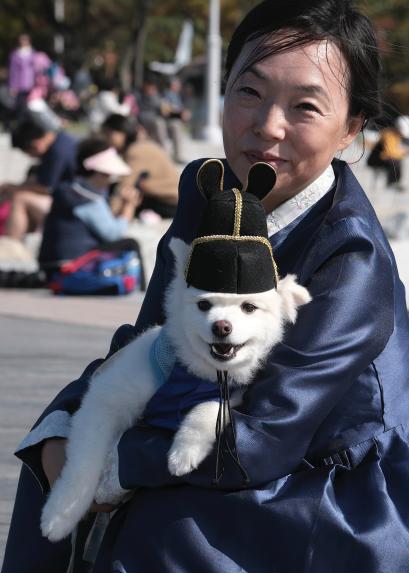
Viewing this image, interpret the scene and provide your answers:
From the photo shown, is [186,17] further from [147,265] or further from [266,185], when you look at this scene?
[266,185]

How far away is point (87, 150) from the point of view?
8.82m

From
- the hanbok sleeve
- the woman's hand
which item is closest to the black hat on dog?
the hanbok sleeve

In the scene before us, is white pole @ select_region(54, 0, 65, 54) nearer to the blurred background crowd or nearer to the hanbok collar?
the blurred background crowd

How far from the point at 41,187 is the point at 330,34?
770 cm

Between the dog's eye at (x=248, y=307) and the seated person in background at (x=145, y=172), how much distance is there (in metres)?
7.91

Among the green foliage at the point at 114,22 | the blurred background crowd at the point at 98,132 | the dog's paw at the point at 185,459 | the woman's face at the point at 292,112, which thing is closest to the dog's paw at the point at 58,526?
the dog's paw at the point at 185,459

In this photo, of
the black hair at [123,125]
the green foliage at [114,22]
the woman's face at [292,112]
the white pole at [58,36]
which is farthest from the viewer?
the white pole at [58,36]

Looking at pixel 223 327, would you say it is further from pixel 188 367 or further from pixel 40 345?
pixel 40 345

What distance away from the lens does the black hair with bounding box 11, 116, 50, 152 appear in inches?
398

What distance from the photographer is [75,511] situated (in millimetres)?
2191

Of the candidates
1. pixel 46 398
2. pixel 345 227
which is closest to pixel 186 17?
pixel 46 398

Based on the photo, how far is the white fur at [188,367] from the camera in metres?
2.07

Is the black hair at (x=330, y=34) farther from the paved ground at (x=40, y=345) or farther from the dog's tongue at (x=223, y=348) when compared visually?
the paved ground at (x=40, y=345)

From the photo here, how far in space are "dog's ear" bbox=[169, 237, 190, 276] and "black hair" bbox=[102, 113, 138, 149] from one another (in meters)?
8.23
